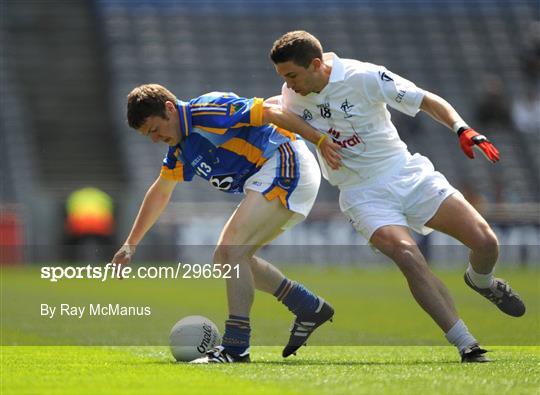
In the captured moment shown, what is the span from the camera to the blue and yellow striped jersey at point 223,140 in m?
7.47

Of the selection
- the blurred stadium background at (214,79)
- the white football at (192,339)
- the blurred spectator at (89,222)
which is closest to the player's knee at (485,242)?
the white football at (192,339)

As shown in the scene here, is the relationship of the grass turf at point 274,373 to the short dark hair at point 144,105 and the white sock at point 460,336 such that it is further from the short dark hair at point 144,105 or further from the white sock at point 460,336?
the short dark hair at point 144,105

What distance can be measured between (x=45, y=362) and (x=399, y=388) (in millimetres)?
2441

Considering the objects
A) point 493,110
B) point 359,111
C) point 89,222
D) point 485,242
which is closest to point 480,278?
point 485,242

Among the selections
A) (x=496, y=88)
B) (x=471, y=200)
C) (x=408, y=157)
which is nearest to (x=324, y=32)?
(x=496, y=88)

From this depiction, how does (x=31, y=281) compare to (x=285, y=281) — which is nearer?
(x=285, y=281)

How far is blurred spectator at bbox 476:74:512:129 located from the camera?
24562mm

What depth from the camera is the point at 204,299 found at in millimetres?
14164

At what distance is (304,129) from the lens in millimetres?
7355

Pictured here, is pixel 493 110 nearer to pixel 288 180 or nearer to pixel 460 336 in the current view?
pixel 288 180

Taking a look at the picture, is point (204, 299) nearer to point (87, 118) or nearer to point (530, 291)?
point (530, 291)

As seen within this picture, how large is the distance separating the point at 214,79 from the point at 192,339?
19.4 meters

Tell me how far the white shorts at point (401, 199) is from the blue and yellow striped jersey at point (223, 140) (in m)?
0.64

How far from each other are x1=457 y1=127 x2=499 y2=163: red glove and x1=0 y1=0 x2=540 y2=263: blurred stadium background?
48.8ft
